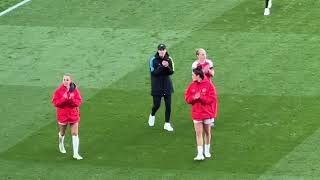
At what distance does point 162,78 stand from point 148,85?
330 centimetres

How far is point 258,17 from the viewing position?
89.7 ft

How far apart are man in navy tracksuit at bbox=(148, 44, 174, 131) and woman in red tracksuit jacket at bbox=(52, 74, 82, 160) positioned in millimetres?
1929

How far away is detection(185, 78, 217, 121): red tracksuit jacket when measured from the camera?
17.8m

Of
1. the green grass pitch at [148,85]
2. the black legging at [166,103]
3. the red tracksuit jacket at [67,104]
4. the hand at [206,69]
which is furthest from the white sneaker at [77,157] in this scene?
the hand at [206,69]

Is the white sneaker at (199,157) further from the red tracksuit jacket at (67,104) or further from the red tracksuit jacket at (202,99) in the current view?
the red tracksuit jacket at (67,104)

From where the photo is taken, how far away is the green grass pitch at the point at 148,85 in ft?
59.6

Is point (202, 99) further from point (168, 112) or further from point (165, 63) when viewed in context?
point (168, 112)

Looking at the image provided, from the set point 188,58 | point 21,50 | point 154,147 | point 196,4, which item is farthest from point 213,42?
point 154,147

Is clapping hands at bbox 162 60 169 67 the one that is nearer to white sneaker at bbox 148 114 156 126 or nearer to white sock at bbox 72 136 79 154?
white sneaker at bbox 148 114 156 126

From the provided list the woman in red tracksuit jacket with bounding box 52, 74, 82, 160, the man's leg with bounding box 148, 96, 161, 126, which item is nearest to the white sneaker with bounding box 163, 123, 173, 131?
the man's leg with bounding box 148, 96, 161, 126

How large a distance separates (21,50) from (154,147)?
8.47m

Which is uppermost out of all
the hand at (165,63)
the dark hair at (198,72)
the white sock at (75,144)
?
the hand at (165,63)

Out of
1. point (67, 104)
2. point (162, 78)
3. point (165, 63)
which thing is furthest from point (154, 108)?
point (67, 104)

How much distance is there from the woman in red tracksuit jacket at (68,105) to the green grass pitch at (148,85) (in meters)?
0.50
